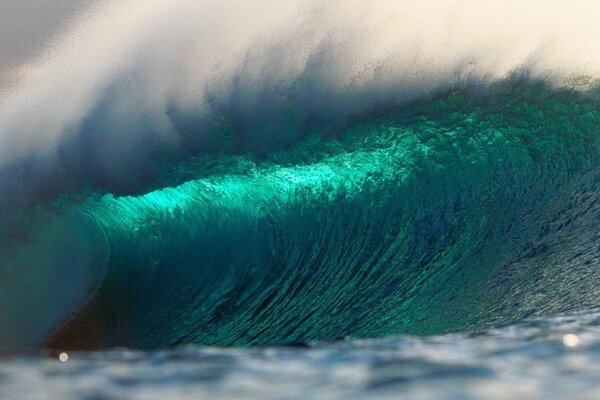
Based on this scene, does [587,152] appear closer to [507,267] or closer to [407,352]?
[507,267]

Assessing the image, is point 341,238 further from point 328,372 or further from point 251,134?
point 328,372

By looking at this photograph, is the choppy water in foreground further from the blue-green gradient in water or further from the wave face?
the wave face

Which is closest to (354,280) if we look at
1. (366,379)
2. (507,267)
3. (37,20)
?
(507,267)

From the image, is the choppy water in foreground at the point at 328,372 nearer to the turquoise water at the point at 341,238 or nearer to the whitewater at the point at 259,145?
the turquoise water at the point at 341,238

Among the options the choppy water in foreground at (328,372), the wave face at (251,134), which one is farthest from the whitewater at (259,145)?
the choppy water in foreground at (328,372)

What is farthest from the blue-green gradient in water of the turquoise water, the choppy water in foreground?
the choppy water in foreground

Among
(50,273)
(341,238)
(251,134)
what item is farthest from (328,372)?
(50,273)
